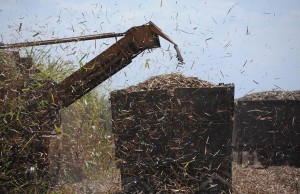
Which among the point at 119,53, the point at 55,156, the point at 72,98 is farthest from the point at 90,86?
the point at 55,156

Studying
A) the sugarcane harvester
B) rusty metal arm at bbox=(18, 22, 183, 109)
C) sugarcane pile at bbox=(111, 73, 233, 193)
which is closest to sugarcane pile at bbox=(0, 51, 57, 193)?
the sugarcane harvester

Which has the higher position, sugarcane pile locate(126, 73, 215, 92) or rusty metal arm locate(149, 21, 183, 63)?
rusty metal arm locate(149, 21, 183, 63)

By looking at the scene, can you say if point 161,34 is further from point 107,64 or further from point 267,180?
point 267,180

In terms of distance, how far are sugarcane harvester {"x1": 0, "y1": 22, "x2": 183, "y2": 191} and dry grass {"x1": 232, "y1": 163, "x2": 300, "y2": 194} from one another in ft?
8.13

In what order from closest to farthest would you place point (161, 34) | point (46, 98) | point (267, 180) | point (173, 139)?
point (173, 139)
point (161, 34)
point (46, 98)
point (267, 180)

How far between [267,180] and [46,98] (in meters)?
4.39

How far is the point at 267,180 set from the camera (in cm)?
693

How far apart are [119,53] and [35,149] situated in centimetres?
206

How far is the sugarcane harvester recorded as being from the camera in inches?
222

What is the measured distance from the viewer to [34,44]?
260 inches

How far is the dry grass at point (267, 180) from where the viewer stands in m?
6.07

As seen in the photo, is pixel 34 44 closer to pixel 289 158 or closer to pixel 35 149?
pixel 35 149

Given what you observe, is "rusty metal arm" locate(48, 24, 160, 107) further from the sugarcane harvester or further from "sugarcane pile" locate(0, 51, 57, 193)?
"sugarcane pile" locate(0, 51, 57, 193)

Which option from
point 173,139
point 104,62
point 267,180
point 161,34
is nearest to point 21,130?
point 104,62
